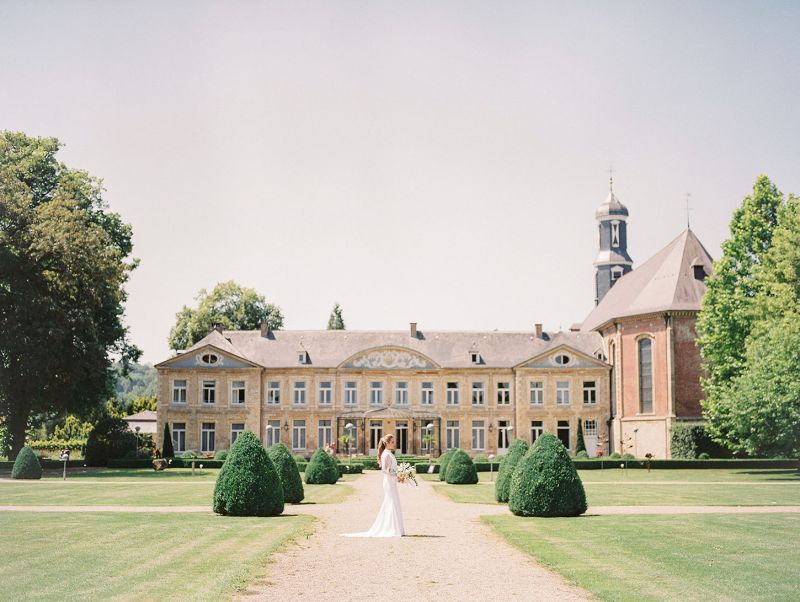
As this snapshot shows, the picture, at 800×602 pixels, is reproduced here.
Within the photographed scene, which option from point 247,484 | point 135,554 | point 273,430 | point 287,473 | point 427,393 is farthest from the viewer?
point 427,393

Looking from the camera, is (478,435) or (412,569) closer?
(412,569)

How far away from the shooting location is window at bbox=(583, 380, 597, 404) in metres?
54.2

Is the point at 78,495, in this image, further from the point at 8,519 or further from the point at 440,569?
the point at 440,569

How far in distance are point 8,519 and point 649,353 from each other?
38127 millimetres

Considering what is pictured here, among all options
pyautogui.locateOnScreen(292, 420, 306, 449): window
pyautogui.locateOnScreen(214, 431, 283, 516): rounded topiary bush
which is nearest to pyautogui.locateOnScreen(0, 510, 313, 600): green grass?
pyautogui.locateOnScreen(214, 431, 283, 516): rounded topiary bush

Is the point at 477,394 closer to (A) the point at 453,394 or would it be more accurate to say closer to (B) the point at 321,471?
(A) the point at 453,394

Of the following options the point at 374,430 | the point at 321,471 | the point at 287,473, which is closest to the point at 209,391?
the point at 374,430

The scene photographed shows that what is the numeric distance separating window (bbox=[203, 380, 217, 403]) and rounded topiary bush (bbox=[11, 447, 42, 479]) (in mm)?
21096

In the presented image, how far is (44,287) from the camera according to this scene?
38.6 m

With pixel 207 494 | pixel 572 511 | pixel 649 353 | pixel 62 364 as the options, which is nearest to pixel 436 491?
pixel 207 494

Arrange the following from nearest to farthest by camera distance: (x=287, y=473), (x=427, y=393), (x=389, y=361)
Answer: (x=287, y=473) < (x=427, y=393) < (x=389, y=361)

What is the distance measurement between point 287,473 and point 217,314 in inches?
1793

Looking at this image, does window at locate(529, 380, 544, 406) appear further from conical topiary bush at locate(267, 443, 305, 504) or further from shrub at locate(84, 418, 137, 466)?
conical topiary bush at locate(267, 443, 305, 504)

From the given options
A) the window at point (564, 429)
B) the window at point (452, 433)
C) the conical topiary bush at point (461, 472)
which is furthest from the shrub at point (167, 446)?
the window at point (564, 429)
